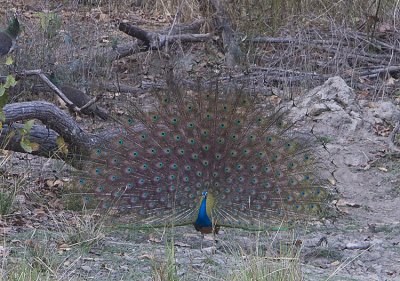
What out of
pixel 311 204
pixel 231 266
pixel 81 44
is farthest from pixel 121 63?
pixel 231 266

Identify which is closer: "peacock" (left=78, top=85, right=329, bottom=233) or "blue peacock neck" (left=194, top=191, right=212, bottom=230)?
"blue peacock neck" (left=194, top=191, right=212, bottom=230)

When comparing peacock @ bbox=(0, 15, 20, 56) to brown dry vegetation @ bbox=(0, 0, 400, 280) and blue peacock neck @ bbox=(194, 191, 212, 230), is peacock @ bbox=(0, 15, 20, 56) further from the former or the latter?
blue peacock neck @ bbox=(194, 191, 212, 230)

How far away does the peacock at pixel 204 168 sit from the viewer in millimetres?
6801

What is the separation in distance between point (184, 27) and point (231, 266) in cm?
752

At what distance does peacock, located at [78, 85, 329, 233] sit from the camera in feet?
22.3

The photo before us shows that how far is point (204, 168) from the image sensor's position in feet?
23.0

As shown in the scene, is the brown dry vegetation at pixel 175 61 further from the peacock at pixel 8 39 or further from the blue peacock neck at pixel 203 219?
the peacock at pixel 8 39

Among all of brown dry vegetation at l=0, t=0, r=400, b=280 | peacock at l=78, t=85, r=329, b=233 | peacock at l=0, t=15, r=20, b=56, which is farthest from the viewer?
peacock at l=0, t=15, r=20, b=56

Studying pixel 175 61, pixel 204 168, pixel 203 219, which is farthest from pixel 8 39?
pixel 203 219

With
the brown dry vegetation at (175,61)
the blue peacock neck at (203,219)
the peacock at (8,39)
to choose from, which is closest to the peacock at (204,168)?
the blue peacock neck at (203,219)

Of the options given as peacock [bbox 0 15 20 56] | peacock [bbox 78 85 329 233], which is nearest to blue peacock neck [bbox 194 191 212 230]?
peacock [bbox 78 85 329 233]

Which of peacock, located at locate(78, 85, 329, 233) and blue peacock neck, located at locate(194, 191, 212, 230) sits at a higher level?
peacock, located at locate(78, 85, 329, 233)

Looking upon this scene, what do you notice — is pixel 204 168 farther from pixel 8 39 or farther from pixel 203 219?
pixel 8 39

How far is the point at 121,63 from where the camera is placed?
11578 millimetres
